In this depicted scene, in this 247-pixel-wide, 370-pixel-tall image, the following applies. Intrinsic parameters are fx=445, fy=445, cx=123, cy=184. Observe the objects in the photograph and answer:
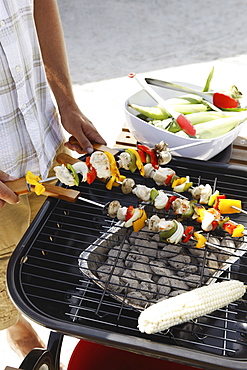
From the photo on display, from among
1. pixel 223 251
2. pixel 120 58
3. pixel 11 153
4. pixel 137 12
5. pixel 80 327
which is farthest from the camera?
pixel 137 12

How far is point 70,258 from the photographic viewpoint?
151 centimetres

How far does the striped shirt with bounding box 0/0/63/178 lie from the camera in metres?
1.57

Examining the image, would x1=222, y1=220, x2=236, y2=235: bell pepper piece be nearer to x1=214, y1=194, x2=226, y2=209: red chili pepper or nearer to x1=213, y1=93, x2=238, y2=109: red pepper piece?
x1=214, y1=194, x2=226, y2=209: red chili pepper

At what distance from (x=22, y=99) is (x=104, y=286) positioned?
761 millimetres

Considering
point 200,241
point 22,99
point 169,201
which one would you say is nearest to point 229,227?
point 200,241

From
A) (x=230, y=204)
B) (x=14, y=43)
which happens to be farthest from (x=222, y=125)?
(x=14, y=43)

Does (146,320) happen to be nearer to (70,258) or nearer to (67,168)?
(70,258)

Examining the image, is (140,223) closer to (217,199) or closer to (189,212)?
(189,212)

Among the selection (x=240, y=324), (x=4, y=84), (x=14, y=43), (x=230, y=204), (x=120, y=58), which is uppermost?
(x=14, y=43)

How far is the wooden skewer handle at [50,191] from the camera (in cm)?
151

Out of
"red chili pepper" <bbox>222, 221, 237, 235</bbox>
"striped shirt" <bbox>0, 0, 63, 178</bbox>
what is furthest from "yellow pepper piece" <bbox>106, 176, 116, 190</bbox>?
"red chili pepper" <bbox>222, 221, 237, 235</bbox>

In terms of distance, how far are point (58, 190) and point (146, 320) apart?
1.89ft

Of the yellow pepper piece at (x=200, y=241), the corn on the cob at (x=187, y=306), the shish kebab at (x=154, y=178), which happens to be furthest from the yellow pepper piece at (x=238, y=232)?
the corn on the cob at (x=187, y=306)

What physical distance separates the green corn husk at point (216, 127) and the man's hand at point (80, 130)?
1.19ft
